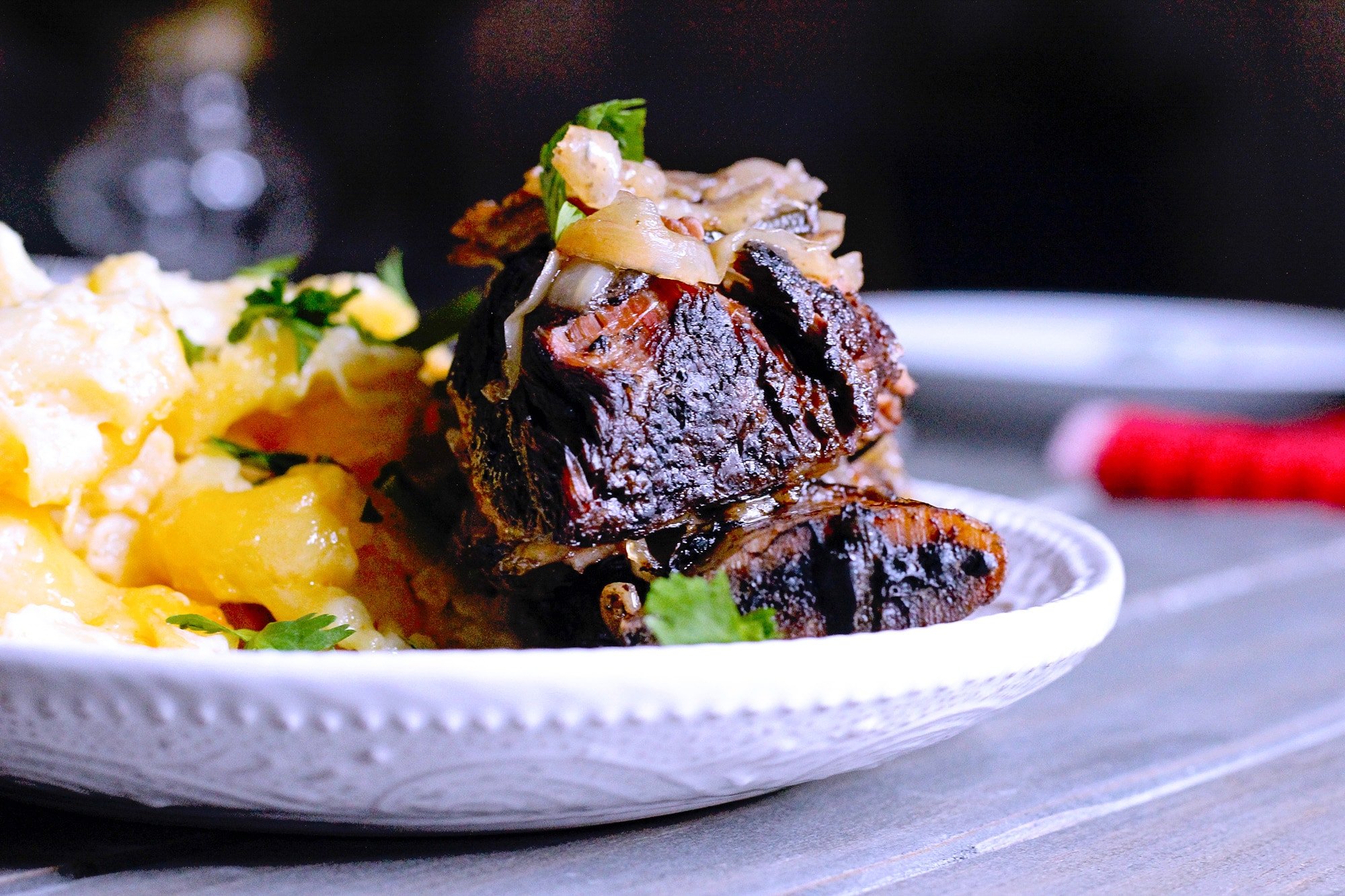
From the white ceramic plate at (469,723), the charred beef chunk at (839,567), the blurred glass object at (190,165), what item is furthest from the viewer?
the blurred glass object at (190,165)

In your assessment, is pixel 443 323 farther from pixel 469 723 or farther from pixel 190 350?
pixel 469 723

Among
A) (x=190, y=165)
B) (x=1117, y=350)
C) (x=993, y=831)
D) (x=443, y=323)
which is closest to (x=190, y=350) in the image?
(x=443, y=323)

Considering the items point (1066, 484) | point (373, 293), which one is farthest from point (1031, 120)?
point (373, 293)

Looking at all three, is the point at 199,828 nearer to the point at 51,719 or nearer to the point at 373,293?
the point at 51,719

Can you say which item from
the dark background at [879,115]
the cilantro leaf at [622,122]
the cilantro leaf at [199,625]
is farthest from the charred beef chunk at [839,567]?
the dark background at [879,115]

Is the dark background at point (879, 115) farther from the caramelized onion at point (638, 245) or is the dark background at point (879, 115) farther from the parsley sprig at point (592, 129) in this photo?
the caramelized onion at point (638, 245)
